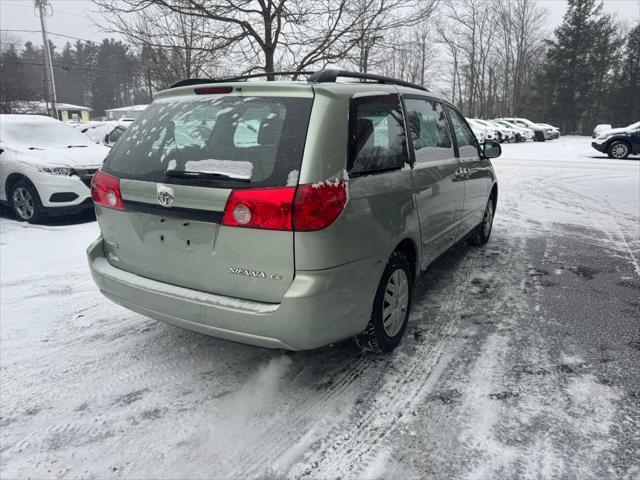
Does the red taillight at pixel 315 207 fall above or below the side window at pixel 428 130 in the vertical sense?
below

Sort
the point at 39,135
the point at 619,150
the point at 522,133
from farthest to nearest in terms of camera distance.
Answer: the point at 522,133 < the point at 619,150 < the point at 39,135

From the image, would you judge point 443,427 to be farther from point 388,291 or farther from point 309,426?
point 388,291

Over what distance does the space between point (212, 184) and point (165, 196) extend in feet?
1.08

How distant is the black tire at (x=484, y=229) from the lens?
6.11 meters

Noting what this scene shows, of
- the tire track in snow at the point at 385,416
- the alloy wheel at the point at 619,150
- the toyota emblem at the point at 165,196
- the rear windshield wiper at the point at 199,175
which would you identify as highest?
the rear windshield wiper at the point at 199,175

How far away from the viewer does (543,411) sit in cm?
277

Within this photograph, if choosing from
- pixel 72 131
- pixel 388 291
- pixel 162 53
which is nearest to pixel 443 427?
pixel 388 291

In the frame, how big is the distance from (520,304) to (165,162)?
129 inches

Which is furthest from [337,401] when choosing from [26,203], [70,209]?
[26,203]

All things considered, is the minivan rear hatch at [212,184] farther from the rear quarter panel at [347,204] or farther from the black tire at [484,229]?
the black tire at [484,229]

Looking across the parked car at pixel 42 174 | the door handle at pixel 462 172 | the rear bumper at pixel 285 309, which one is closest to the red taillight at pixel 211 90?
the rear bumper at pixel 285 309

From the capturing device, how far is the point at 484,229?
6281 mm

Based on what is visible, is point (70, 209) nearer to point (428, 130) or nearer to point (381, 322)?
point (428, 130)

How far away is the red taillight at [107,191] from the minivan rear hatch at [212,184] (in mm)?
44
